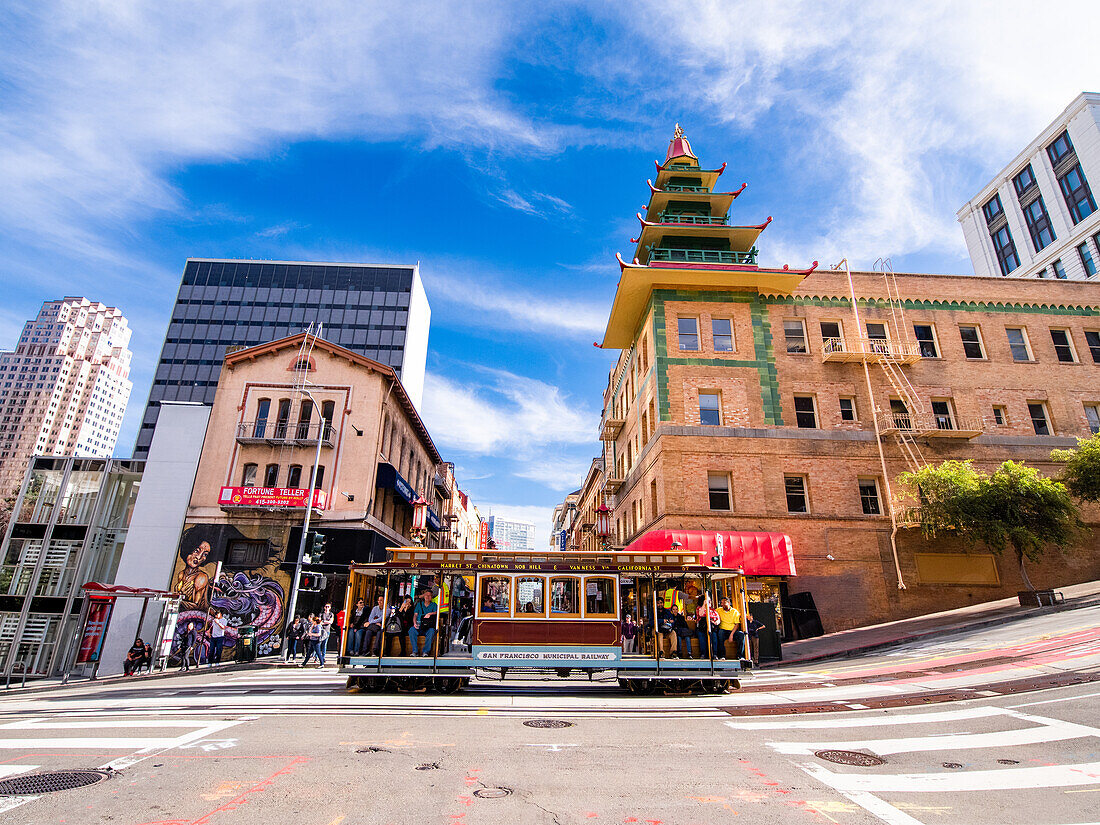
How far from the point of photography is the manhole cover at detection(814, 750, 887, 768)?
7.21 meters

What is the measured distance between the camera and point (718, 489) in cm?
2636

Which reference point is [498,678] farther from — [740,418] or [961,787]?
[740,418]

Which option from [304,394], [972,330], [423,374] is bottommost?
[304,394]

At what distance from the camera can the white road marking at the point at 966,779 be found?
6230 mm

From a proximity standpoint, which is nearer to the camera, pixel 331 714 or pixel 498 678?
pixel 331 714

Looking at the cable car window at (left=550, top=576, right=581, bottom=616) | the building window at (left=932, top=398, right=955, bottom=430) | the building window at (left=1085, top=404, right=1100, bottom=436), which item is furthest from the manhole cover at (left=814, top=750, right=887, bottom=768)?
the building window at (left=1085, top=404, right=1100, bottom=436)

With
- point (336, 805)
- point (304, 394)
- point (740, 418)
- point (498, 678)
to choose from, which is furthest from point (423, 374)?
point (336, 805)

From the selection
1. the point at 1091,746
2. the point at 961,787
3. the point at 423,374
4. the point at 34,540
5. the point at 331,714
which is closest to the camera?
the point at 961,787

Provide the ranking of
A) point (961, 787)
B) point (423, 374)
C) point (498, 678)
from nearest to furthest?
point (961, 787)
point (498, 678)
point (423, 374)

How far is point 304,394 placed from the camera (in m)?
32.8

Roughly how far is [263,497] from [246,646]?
8.67 meters

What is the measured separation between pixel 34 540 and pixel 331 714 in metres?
26.2

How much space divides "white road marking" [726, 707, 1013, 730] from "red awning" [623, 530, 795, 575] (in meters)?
13.4

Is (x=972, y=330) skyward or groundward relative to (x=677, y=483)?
skyward
